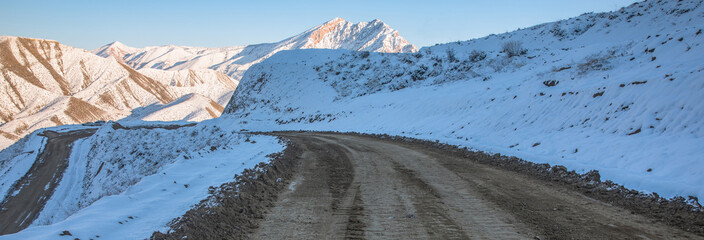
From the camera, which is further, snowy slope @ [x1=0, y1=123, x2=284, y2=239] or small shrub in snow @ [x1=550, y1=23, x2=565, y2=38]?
small shrub in snow @ [x1=550, y1=23, x2=565, y2=38]

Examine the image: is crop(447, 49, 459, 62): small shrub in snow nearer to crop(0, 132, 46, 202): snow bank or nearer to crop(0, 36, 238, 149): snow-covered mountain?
crop(0, 132, 46, 202): snow bank

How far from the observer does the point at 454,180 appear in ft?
24.9

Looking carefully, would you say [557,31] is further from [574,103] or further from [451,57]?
[574,103]

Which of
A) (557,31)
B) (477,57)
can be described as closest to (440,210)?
(477,57)

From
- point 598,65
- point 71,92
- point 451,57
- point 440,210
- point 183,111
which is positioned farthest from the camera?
point 71,92

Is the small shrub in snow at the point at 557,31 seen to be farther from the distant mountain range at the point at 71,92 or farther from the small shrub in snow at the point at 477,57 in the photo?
the distant mountain range at the point at 71,92

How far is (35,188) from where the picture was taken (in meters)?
26.5

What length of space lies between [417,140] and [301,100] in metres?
31.4

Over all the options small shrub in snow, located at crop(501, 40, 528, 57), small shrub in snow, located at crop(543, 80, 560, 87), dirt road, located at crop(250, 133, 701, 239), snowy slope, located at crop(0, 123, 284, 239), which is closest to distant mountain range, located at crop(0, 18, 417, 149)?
snowy slope, located at crop(0, 123, 284, 239)

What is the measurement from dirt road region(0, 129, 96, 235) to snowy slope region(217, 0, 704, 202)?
54.8ft

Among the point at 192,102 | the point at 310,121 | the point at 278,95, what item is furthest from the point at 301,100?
the point at 192,102

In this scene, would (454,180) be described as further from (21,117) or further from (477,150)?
(21,117)

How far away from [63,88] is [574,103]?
173975mm

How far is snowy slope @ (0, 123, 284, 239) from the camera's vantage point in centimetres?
445
